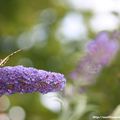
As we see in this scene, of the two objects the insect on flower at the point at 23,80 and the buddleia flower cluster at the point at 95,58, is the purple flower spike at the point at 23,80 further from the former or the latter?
the buddleia flower cluster at the point at 95,58

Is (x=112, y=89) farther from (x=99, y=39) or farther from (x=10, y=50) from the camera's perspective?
(x=10, y=50)

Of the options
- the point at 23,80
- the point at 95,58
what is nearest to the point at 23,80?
the point at 23,80

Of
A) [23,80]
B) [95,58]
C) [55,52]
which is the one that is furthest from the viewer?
[55,52]

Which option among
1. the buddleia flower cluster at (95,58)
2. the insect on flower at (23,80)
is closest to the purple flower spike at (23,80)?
the insect on flower at (23,80)

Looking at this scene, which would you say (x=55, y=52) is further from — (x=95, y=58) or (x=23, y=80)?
(x=23, y=80)

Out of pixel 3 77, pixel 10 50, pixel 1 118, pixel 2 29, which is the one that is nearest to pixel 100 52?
pixel 1 118

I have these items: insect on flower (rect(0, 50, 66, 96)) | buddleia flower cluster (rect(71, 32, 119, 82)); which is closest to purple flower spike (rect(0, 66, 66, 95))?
insect on flower (rect(0, 50, 66, 96))

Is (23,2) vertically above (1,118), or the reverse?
(23,2)
